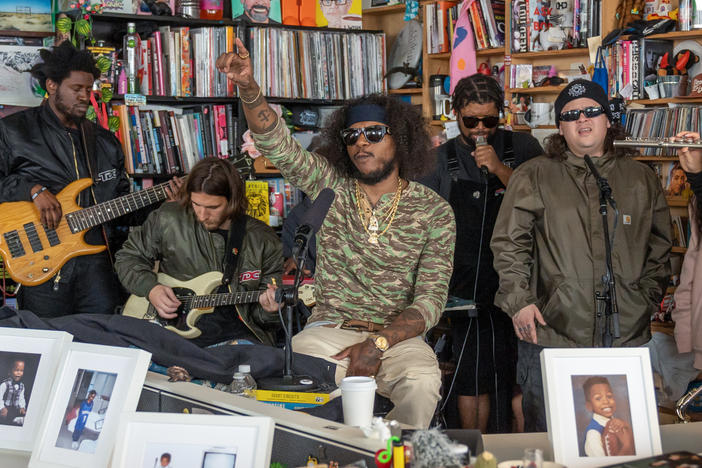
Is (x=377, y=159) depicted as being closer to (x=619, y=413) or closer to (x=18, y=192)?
(x=619, y=413)

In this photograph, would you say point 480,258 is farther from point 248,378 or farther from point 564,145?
point 248,378

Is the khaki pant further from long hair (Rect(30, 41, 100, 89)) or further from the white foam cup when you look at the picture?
long hair (Rect(30, 41, 100, 89))

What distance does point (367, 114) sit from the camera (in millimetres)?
3215

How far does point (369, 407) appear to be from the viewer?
5.81 ft

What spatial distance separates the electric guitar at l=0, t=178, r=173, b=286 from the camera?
409cm

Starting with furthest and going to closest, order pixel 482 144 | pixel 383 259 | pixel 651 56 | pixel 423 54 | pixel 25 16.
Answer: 1. pixel 423 54
2. pixel 25 16
3. pixel 651 56
4. pixel 482 144
5. pixel 383 259

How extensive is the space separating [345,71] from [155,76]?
4.01 feet

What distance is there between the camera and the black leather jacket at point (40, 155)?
4.12m

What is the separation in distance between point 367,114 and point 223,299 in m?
1.14

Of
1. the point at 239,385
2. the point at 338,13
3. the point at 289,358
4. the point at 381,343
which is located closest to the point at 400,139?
the point at 381,343

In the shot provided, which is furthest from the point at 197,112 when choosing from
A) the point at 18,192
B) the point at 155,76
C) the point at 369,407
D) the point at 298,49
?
the point at 369,407

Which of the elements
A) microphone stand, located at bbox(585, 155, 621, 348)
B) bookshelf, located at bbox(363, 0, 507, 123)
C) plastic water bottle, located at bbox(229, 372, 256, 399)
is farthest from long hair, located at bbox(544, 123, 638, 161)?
bookshelf, located at bbox(363, 0, 507, 123)

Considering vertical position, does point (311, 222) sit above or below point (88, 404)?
above

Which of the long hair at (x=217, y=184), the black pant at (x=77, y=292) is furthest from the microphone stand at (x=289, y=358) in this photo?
the black pant at (x=77, y=292)
